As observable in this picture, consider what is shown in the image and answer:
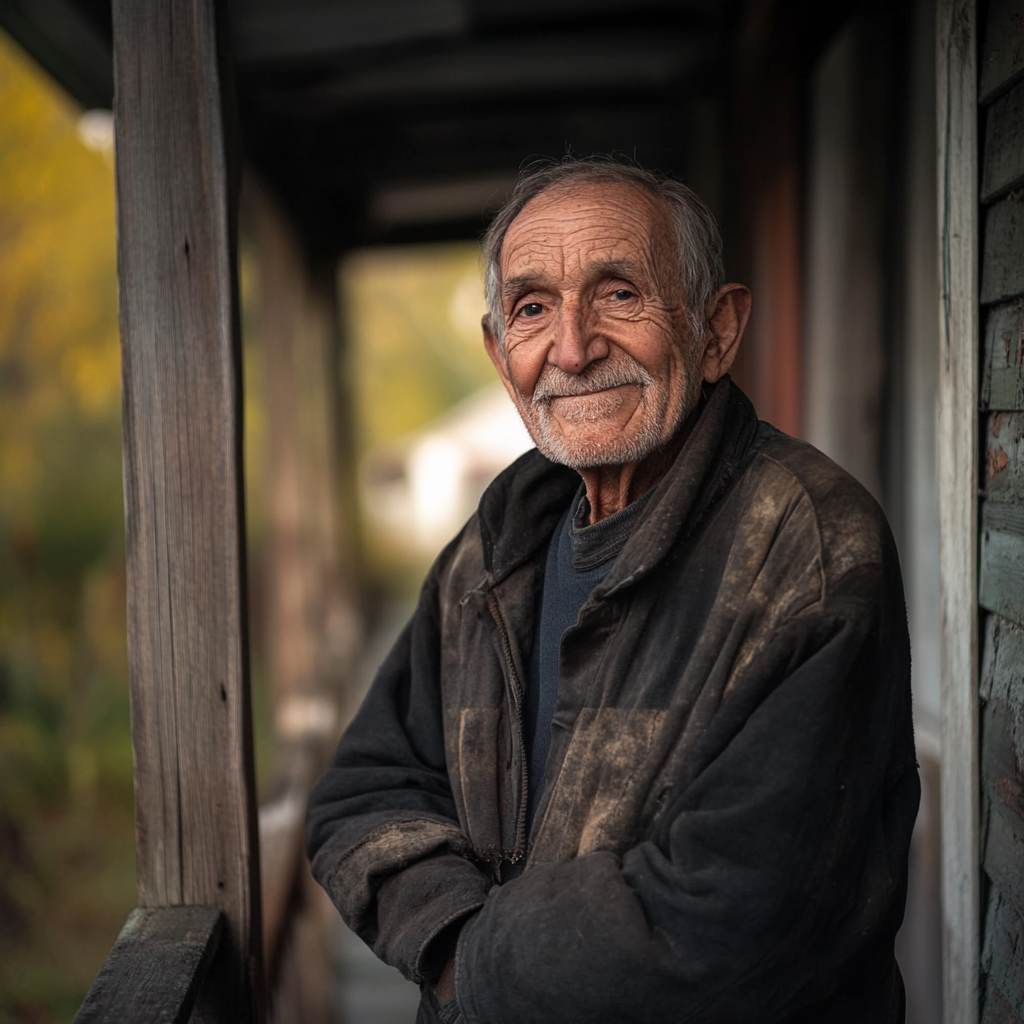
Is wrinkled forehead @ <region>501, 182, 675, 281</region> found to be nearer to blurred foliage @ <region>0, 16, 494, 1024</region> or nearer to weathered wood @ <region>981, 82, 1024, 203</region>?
weathered wood @ <region>981, 82, 1024, 203</region>

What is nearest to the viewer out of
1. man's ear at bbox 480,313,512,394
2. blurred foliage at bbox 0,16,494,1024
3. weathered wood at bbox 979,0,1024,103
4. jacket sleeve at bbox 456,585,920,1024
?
jacket sleeve at bbox 456,585,920,1024

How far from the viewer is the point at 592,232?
59.9 inches

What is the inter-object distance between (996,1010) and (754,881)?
668 mm

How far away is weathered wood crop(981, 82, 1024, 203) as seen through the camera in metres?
1.42

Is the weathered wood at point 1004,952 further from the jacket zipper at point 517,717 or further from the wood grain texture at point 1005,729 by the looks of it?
the jacket zipper at point 517,717

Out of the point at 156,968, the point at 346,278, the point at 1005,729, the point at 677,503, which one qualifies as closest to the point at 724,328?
the point at 677,503

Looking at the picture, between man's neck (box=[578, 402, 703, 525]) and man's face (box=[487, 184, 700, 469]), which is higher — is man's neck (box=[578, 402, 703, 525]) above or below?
below

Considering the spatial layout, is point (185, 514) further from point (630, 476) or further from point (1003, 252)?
point (1003, 252)

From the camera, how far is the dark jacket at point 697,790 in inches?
47.6

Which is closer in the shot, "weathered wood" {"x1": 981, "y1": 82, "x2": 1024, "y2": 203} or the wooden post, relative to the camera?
"weathered wood" {"x1": 981, "y1": 82, "x2": 1024, "y2": 203}

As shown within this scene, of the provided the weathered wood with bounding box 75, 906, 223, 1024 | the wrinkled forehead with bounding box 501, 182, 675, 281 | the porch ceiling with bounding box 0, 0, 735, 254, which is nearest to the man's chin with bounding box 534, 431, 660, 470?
the wrinkled forehead with bounding box 501, 182, 675, 281

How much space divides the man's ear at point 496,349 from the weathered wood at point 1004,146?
2.51ft

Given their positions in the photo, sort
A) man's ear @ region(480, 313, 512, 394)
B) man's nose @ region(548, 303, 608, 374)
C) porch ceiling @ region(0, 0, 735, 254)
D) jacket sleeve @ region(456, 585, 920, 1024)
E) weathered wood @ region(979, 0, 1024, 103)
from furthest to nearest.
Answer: porch ceiling @ region(0, 0, 735, 254) → man's ear @ region(480, 313, 512, 394) → man's nose @ region(548, 303, 608, 374) → weathered wood @ region(979, 0, 1024, 103) → jacket sleeve @ region(456, 585, 920, 1024)

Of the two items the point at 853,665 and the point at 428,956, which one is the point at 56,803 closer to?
the point at 428,956
